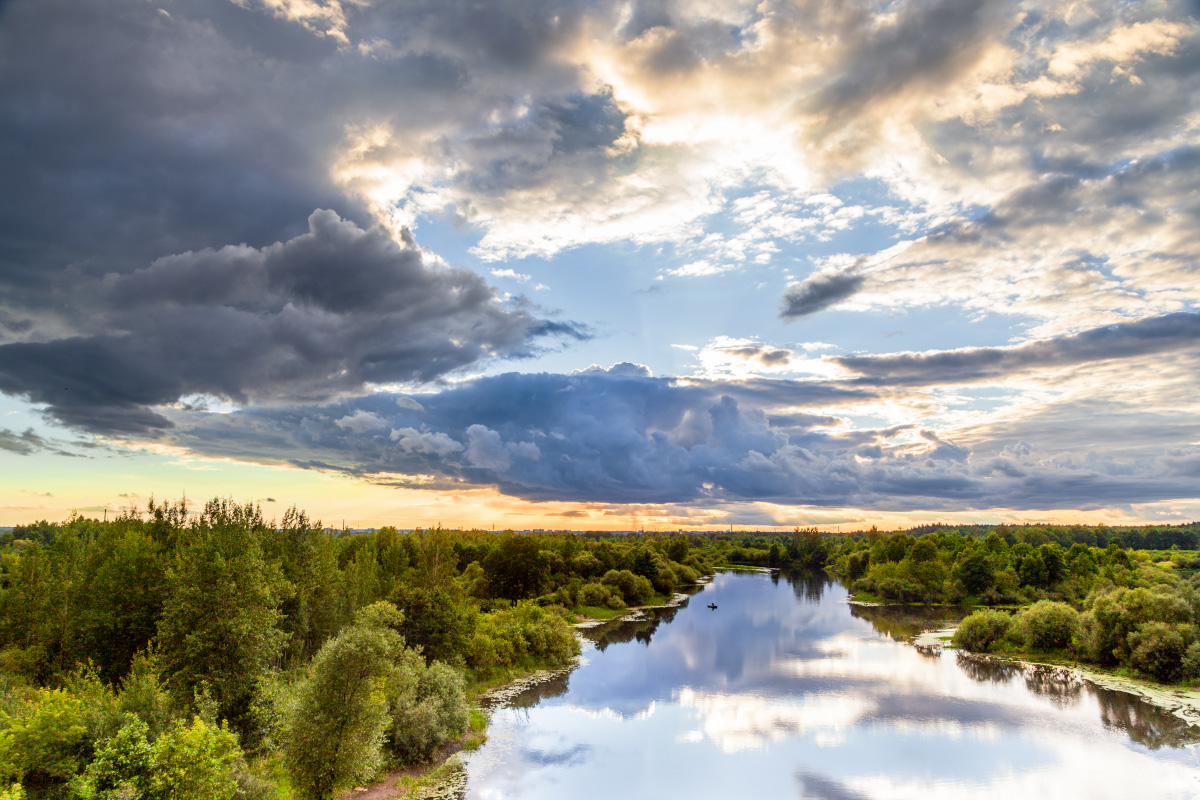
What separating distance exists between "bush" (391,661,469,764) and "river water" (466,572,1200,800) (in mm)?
2833

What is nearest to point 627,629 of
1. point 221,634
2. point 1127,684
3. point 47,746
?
point 1127,684

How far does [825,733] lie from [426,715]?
30.4m

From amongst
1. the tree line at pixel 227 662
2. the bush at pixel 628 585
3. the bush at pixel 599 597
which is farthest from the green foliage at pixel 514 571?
the tree line at pixel 227 662

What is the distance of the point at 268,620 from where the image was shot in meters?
42.1

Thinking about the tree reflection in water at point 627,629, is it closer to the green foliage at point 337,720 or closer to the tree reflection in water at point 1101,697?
the tree reflection in water at point 1101,697

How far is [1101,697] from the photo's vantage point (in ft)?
191

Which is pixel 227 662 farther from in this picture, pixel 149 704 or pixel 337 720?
pixel 337 720

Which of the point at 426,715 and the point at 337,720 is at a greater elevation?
the point at 337,720

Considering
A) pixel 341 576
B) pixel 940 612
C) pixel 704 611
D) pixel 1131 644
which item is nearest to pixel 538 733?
pixel 341 576

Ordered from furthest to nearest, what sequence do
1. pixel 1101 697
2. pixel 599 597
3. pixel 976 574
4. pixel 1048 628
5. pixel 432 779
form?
pixel 976 574
pixel 599 597
pixel 1048 628
pixel 1101 697
pixel 432 779

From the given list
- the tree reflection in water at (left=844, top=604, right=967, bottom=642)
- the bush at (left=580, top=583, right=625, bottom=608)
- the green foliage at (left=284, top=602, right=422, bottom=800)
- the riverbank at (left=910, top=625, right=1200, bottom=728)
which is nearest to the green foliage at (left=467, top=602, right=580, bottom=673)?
the green foliage at (left=284, top=602, right=422, bottom=800)

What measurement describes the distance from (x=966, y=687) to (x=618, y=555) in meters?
94.6

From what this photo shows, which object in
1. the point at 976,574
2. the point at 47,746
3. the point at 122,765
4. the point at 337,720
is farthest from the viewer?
the point at 976,574

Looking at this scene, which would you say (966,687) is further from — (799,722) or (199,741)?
(199,741)
